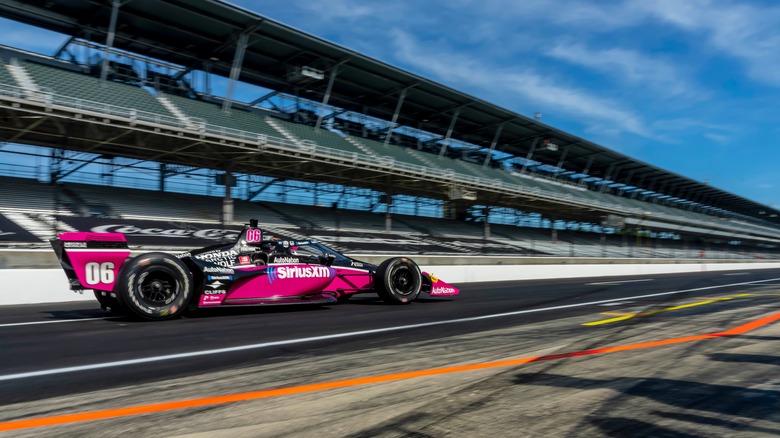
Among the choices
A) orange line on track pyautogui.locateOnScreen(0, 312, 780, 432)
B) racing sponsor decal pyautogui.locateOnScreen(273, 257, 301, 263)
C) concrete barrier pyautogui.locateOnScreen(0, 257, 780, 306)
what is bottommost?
concrete barrier pyautogui.locateOnScreen(0, 257, 780, 306)

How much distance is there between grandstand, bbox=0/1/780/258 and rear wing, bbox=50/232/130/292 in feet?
42.1

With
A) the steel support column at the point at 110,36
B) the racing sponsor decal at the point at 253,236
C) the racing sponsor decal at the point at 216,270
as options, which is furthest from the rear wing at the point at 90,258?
the steel support column at the point at 110,36

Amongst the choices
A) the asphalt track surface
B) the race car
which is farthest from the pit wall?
the race car

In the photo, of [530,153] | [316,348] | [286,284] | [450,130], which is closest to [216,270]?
[286,284]

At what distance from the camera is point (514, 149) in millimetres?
49688

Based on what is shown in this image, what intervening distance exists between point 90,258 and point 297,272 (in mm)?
2880

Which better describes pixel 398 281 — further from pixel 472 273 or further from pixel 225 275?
pixel 472 273

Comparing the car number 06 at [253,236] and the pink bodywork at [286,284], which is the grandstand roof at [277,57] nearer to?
the car number 06 at [253,236]

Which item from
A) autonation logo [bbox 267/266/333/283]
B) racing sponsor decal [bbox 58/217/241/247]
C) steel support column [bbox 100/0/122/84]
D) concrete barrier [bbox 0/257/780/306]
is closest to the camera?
autonation logo [bbox 267/266/333/283]

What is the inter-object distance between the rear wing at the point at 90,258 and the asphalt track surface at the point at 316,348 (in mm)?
555

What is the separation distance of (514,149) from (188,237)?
1458 inches

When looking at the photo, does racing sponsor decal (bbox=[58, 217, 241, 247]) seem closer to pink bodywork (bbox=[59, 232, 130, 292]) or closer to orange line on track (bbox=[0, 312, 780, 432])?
pink bodywork (bbox=[59, 232, 130, 292])

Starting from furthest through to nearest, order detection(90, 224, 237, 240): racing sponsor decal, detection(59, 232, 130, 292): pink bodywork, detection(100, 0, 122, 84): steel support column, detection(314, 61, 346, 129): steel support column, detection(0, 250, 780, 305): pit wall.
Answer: detection(314, 61, 346, 129): steel support column → detection(100, 0, 122, 84): steel support column → detection(90, 224, 237, 240): racing sponsor decal → detection(0, 250, 780, 305): pit wall → detection(59, 232, 130, 292): pink bodywork

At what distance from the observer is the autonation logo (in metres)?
7.83
